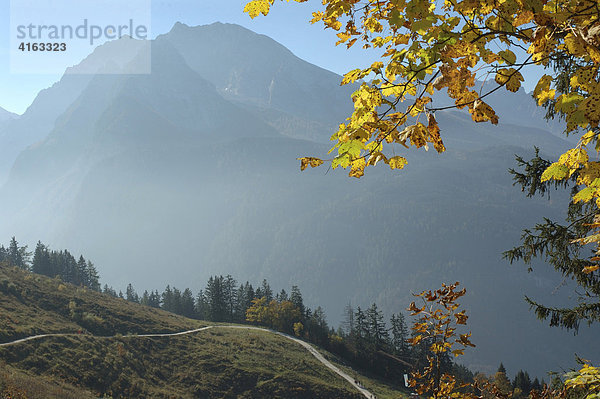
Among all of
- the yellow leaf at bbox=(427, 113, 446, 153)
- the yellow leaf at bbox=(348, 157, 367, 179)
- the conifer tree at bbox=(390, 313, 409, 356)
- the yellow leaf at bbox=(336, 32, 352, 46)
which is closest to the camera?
the yellow leaf at bbox=(427, 113, 446, 153)

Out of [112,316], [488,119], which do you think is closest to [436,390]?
[488,119]

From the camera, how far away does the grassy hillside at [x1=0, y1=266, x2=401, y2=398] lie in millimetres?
25547

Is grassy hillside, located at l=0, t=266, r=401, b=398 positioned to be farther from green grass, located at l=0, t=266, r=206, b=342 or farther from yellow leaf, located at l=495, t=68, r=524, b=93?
yellow leaf, located at l=495, t=68, r=524, b=93

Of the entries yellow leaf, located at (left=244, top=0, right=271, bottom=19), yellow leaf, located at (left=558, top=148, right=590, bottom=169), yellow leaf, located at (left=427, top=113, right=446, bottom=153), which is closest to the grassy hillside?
yellow leaf, located at (left=244, top=0, right=271, bottom=19)

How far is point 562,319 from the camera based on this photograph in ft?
28.1

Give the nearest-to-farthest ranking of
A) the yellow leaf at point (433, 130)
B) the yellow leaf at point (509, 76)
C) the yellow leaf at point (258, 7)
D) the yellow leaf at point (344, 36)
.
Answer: the yellow leaf at point (509, 76) < the yellow leaf at point (433, 130) < the yellow leaf at point (258, 7) < the yellow leaf at point (344, 36)

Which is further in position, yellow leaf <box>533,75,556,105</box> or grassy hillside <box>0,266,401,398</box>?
grassy hillside <box>0,266,401,398</box>

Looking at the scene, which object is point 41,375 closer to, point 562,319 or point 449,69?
point 562,319

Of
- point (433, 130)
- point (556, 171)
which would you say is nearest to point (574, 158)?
point (556, 171)

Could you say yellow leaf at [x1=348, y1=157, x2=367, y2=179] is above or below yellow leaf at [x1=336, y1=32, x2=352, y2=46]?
below

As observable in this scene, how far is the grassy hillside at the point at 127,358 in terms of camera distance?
1006 inches

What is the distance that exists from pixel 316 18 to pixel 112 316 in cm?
4776

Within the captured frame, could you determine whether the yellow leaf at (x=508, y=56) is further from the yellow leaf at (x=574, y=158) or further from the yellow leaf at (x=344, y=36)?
the yellow leaf at (x=344, y=36)

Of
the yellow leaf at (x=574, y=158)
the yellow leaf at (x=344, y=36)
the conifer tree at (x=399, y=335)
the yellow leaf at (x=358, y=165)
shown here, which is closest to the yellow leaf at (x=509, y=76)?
the yellow leaf at (x=574, y=158)
